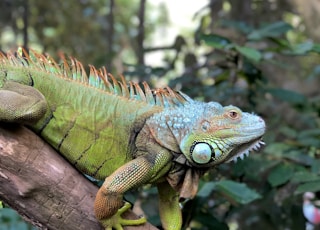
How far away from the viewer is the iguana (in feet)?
7.23

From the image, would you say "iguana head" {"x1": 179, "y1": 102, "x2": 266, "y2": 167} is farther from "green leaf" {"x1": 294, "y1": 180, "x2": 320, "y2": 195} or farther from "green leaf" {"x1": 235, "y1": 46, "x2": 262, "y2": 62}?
"green leaf" {"x1": 235, "y1": 46, "x2": 262, "y2": 62}

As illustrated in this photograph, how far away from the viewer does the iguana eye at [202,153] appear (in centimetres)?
221

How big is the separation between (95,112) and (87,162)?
230mm

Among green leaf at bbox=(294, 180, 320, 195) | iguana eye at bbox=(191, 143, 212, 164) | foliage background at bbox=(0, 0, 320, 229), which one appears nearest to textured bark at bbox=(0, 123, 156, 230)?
iguana eye at bbox=(191, 143, 212, 164)

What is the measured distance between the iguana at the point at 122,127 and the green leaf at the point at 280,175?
2.82ft

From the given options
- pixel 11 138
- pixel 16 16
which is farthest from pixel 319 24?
pixel 11 138

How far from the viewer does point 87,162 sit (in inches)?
89.7

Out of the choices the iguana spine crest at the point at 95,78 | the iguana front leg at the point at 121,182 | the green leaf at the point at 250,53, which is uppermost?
the iguana spine crest at the point at 95,78

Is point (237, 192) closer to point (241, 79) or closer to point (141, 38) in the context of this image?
point (241, 79)

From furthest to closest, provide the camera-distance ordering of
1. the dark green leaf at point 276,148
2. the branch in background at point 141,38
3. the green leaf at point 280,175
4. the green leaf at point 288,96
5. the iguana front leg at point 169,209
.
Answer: the branch in background at point 141,38 < the green leaf at point 288,96 < the dark green leaf at point 276,148 < the green leaf at point 280,175 < the iguana front leg at point 169,209

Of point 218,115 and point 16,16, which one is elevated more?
point 218,115

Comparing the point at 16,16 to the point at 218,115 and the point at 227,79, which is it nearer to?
the point at 227,79

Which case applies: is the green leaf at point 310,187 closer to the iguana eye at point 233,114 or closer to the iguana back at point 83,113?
the iguana eye at point 233,114

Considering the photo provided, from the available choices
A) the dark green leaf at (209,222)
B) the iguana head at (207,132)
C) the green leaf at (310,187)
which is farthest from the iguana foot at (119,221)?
the green leaf at (310,187)
